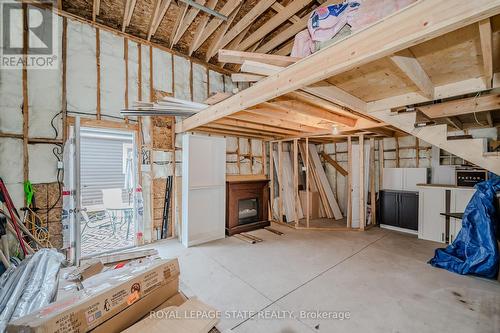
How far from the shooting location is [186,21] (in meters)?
3.71

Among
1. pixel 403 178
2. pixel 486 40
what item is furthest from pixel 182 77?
pixel 403 178

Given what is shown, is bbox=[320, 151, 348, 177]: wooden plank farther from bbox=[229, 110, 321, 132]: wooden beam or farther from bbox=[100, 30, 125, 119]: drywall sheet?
bbox=[100, 30, 125, 119]: drywall sheet

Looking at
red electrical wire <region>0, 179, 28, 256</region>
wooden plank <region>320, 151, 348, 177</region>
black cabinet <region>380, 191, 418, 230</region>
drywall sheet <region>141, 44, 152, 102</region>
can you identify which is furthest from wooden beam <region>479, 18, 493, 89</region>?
red electrical wire <region>0, 179, 28, 256</region>

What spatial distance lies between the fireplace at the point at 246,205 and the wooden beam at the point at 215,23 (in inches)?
118

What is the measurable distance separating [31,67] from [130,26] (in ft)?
5.66

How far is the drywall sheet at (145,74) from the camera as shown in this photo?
404cm

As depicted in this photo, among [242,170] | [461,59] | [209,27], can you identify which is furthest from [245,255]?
[209,27]

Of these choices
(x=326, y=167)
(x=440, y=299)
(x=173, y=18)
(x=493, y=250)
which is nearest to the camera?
(x=440, y=299)

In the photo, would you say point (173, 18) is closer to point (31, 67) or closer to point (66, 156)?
point (31, 67)

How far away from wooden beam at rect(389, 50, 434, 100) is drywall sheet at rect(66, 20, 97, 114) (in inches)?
170

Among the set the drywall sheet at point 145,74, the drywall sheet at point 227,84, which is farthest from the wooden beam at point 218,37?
the drywall sheet at point 145,74

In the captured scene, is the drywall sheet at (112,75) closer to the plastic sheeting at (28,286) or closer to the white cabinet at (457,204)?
the plastic sheeting at (28,286)

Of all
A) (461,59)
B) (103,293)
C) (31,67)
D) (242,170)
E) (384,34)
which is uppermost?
(31,67)

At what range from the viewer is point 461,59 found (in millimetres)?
1846
